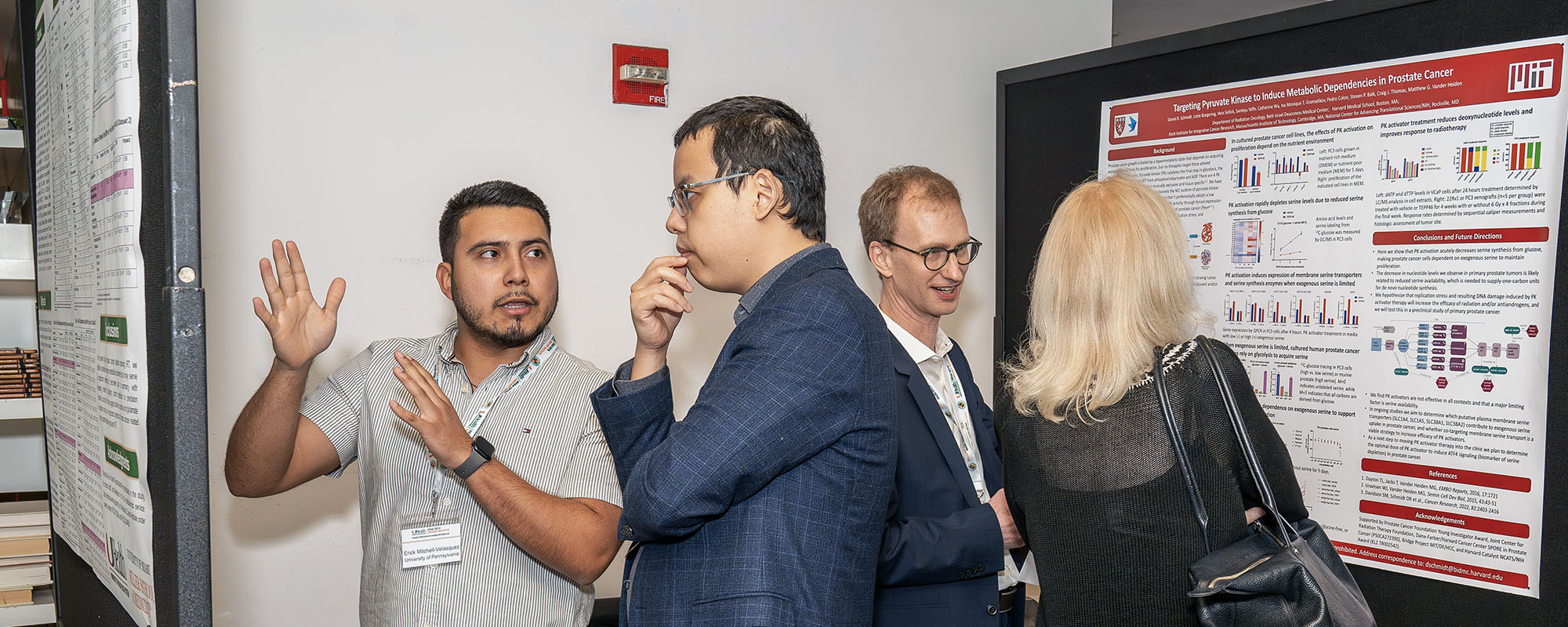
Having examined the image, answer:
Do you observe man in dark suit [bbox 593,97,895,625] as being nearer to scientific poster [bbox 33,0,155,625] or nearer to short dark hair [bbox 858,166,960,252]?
scientific poster [bbox 33,0,155,625]

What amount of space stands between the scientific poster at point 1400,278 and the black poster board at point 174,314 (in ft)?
8.24

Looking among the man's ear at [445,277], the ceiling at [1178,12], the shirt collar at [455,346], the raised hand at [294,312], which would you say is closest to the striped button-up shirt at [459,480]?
the shirt collar at [455,346]

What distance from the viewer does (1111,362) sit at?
63.9 inches

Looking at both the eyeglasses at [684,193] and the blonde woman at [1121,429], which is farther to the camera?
the blonde woman at [1121,429]

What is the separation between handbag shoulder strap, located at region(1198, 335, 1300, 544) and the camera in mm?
1531

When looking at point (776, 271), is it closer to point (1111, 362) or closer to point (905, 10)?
point (1111, 362)

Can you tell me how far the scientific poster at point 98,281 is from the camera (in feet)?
2.80

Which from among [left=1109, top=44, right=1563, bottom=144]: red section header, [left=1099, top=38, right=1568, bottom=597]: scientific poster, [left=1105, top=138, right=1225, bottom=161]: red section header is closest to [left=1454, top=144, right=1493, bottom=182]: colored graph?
[left=1099, top=38, right=1568, bottom=597]: scientific poster

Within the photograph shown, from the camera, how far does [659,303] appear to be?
4.82 feet

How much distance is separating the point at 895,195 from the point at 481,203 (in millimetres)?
955

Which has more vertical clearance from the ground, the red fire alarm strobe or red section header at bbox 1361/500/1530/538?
the red fire alarm strobe

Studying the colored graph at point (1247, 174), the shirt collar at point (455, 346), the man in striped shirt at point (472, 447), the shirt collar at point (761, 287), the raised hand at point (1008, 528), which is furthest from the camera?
the colored graph at point (1247, 174)

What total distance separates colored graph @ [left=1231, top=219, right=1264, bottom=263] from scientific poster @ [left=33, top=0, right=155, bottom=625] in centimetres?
260

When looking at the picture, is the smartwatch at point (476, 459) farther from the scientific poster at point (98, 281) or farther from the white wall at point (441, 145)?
the white wall at point (441, 145)
